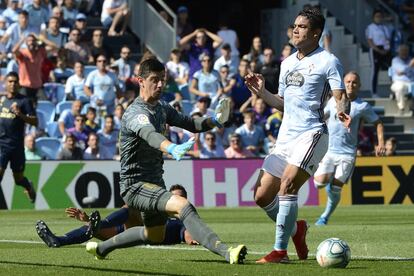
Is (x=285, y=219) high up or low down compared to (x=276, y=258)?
up

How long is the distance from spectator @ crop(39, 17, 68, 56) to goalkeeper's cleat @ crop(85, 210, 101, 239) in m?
14.3

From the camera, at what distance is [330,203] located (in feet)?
57.5

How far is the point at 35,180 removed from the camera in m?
23.2

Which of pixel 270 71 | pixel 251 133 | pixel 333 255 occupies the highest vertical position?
pixel 270 71

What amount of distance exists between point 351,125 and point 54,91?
31.6 feet

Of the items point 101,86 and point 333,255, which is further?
point 101,86

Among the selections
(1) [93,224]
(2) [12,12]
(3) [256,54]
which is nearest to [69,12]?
(2) [12,12]

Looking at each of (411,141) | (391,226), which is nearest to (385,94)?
(411,141)

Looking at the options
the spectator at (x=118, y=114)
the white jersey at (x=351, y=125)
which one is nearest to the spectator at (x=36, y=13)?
the spectator at (x=118, y=114)

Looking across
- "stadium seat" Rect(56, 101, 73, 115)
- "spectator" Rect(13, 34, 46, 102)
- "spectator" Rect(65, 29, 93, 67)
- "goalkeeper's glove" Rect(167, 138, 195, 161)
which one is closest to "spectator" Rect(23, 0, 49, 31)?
"spectator" Rect(65, 29, 93, 67)

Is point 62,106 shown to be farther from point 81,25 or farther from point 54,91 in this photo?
point 81,25

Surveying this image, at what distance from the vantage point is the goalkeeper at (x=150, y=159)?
1001 centimetres

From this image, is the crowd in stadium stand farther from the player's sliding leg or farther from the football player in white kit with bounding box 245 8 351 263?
the football player in white kit with bounding box 245 8 351 263

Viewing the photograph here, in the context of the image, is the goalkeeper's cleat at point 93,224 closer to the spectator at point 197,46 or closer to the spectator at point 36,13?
the spectator at point 36,13
